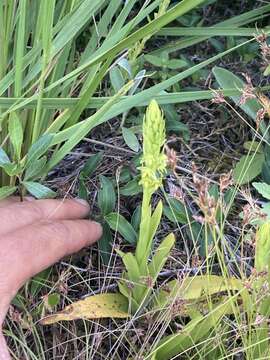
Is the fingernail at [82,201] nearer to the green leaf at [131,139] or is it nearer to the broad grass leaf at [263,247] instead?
the green leaf at [131,139]

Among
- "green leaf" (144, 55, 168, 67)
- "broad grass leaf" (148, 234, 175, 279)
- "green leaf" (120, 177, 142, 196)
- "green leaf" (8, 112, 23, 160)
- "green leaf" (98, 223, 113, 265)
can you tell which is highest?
"green leaf" (144, 55, 168, 67)

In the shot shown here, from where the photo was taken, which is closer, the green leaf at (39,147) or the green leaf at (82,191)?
the green leaf at (39,147)

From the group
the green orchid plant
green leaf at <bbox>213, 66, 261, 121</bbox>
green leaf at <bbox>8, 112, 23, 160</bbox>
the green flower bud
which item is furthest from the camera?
green leaf at <bbox>213, 66, 261, 121</bbox>

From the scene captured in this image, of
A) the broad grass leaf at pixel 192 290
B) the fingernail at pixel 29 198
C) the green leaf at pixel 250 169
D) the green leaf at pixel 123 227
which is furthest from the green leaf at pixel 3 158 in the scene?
the green leaf at pixel 250 169

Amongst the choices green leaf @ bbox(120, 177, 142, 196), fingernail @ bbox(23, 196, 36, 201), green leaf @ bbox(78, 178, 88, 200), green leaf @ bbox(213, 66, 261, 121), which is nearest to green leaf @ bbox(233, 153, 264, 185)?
green leaf @ bbox(213, 66, 261, 121)

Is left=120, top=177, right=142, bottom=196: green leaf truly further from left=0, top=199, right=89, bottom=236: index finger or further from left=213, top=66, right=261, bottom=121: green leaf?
left=213, top=66, right=261, bottom=121: green leaf

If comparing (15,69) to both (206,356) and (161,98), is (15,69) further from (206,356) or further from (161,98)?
(206,356)

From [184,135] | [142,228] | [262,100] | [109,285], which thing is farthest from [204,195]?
[184,135]
